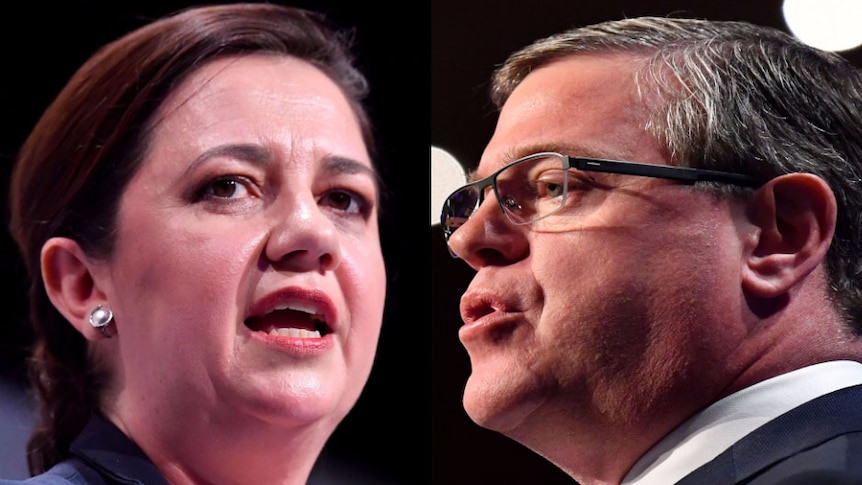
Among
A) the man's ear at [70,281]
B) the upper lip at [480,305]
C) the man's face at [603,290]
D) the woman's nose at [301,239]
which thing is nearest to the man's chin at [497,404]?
the man's face at [603,290]

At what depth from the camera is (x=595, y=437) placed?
1481 mm

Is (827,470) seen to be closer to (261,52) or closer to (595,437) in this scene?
(595,437)

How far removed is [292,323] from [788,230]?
2.68ft

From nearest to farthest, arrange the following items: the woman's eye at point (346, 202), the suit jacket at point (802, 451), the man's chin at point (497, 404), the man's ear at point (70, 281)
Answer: the suit jacket at point (802, 451), the man's chin at point (497, 404), the man's ear at point (70, 281), the woman's eye at point (346, 202)

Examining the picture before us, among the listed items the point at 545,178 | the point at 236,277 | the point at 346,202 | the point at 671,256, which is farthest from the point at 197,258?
the point at 671,256

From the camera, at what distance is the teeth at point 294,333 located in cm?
154

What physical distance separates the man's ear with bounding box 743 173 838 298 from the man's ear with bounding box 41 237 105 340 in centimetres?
108

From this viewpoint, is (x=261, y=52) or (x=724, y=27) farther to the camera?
(x=261, y=52)

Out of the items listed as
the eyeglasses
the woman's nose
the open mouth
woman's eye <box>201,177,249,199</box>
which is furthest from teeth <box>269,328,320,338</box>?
the eyeglasses

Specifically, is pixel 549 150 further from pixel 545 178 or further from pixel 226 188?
pixel 226 188

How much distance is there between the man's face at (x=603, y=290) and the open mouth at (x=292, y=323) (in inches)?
10.4

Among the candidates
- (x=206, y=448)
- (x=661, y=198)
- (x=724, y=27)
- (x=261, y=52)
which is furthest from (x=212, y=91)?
(x=724, y=27)

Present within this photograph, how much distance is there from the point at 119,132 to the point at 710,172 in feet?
3.25

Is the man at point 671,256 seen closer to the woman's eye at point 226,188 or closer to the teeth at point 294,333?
the teeth at point 294,333
